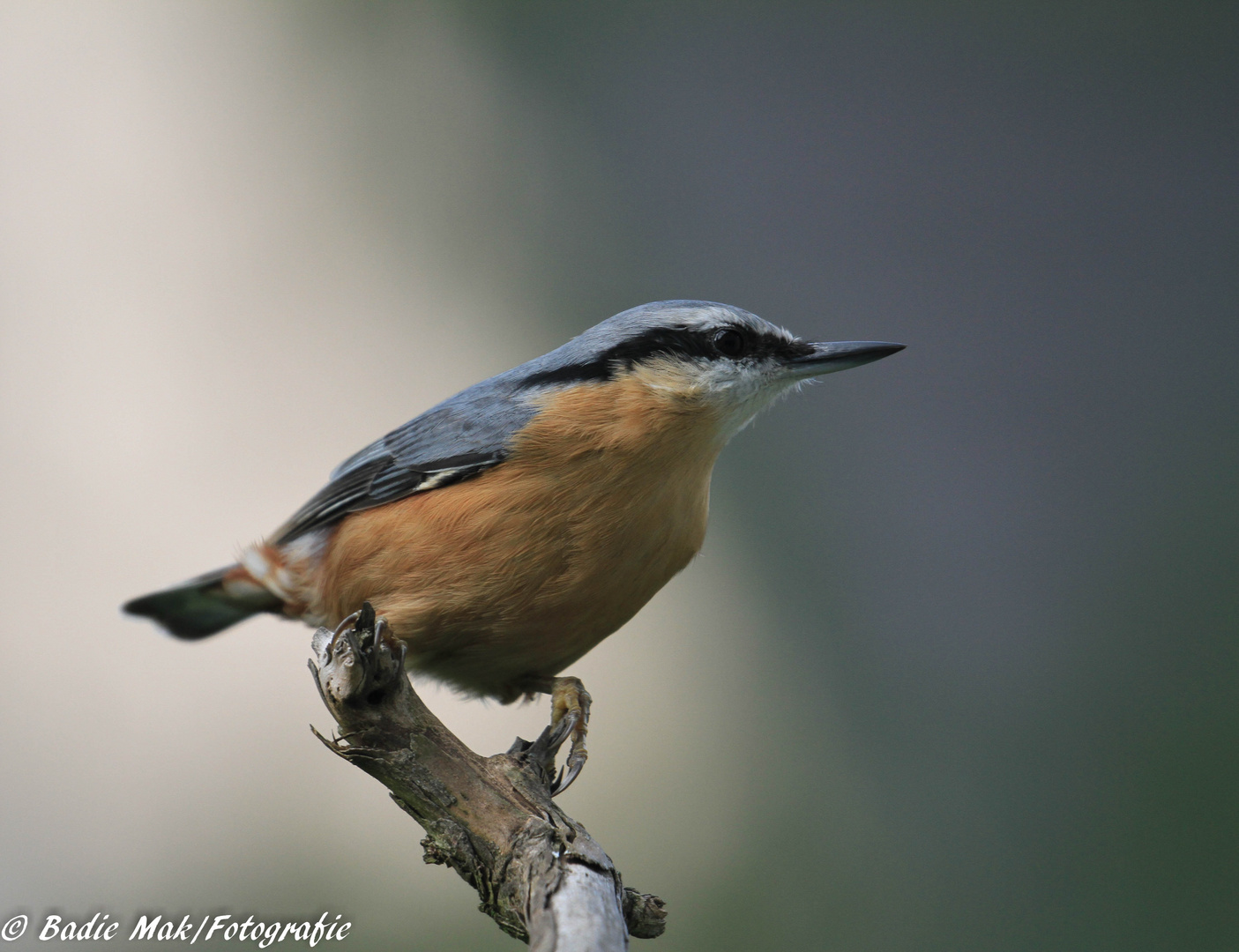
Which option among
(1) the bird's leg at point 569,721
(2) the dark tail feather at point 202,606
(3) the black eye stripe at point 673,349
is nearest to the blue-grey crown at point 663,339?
(3) the black eye stripe at point 673,349

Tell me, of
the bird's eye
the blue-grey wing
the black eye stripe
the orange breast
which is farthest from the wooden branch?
the bird's eye

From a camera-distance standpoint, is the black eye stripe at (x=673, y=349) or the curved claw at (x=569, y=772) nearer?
the curved claw at (x=569, y=772)

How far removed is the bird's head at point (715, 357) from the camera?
173cm

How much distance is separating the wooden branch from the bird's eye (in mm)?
773

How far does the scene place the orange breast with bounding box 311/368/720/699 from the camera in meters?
1.66

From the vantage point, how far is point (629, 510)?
1682mm

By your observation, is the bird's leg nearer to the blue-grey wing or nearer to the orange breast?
the orange breast

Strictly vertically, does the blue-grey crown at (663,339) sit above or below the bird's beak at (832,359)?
above

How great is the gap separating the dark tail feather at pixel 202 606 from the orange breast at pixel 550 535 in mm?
474

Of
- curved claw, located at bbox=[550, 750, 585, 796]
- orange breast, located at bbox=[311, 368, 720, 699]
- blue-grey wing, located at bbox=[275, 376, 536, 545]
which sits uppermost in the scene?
blue-grey wing, located at bbox=[275, 376, 536, 545]

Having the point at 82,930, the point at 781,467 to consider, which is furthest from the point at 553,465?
the point at 781,467

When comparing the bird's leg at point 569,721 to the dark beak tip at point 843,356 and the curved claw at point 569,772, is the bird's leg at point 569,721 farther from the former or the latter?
the dark beak tip at point 843,356

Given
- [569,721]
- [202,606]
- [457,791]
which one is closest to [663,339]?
[569,721]

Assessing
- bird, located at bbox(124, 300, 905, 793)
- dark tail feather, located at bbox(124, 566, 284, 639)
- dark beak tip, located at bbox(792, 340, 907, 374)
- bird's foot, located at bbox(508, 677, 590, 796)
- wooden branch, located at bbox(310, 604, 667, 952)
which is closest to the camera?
wooden branch, located at bbox(310, 604, 667, 952)
